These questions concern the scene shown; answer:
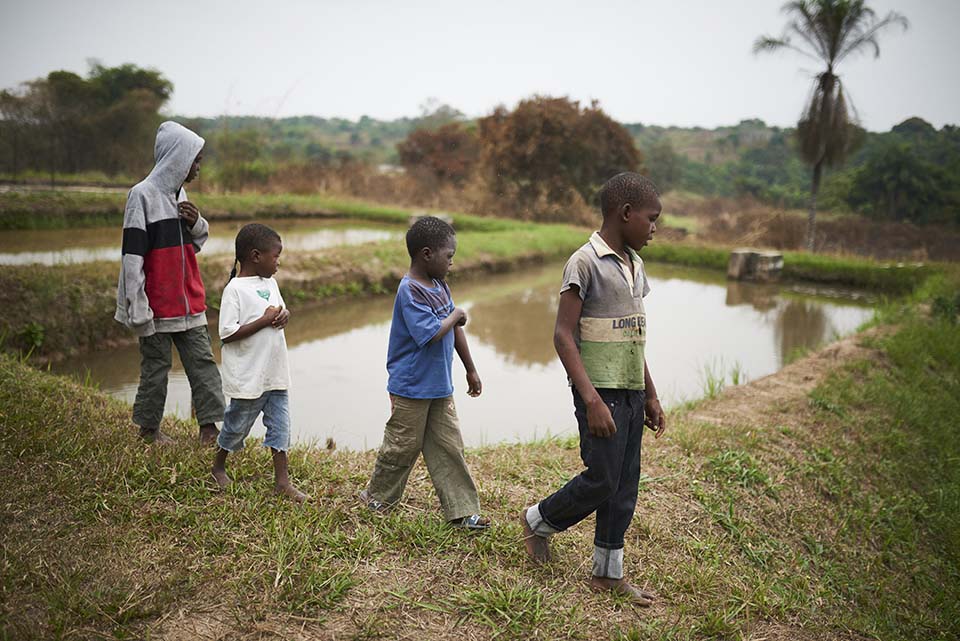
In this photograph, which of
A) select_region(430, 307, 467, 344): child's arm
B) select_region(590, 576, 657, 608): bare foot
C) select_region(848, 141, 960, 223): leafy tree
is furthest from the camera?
select_region(848, 141, 960, 223): leafy tree

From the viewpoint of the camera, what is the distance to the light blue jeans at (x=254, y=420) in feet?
9.17

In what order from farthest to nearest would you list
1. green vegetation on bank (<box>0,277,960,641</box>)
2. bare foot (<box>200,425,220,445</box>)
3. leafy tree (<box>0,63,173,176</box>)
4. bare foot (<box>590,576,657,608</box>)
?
leafy tree (<box>0,63,173,176</box>) < bare foot (<box>200,425,220,445</box>) < bare foot (<box>590,576,657,608</box>) < green vegetation on bank (<box>0,277,960,641</box>)

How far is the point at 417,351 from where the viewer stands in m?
2.59

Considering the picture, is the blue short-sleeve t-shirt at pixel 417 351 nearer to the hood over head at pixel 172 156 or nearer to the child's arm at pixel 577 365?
the child's arm at pixel 577 365

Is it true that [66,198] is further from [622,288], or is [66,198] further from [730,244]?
[730,244]

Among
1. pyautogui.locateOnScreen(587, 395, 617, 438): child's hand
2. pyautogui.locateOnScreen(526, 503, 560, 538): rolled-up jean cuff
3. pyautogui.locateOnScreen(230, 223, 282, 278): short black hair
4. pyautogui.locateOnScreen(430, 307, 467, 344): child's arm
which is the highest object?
pyautogui.locateOnScreen(230, 223, 282, 278): short black hair

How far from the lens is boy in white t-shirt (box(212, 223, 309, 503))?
2.79 meters

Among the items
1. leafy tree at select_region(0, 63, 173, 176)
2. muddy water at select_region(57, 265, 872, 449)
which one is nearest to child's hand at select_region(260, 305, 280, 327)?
muddy water at select_region(57, 265, 872, 449)

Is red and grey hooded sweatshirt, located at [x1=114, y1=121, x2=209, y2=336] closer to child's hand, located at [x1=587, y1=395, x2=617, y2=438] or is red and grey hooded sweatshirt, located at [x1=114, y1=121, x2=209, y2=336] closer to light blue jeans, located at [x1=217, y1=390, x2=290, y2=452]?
light blue jeans, located at [x1=217, y1=390, x2=290, y2=452]

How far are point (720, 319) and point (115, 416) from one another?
7841 millimetres

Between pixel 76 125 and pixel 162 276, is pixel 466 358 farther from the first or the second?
pixel 76 125

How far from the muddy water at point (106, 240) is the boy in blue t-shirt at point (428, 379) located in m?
5.14

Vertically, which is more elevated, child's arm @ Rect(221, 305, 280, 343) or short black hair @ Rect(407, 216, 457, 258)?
short black hair @ Rect(407, 216, 457, 258)

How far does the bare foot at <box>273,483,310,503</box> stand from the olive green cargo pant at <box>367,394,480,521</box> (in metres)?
0.37
